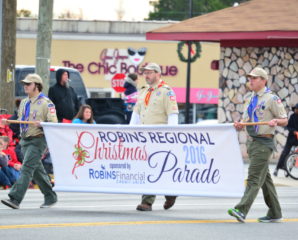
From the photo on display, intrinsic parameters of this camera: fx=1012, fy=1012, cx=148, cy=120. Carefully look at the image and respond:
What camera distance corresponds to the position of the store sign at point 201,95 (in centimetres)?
5138

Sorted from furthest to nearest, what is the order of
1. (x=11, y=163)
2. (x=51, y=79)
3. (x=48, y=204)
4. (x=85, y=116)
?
(x=51, y=79)
(x=85, y=116)
(x=11, y=163)
(x=48, y=204)

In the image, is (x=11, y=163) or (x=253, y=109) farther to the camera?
(x=11, y=163)

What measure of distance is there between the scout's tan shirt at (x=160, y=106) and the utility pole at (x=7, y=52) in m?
8.28

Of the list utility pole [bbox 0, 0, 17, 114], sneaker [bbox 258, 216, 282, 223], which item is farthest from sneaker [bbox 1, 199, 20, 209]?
utility pole [bbox 0, 0, 17, 114]

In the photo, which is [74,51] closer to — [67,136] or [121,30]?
[121,30]

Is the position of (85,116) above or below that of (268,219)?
above

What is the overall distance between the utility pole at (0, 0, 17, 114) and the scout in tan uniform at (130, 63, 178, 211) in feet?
26.9

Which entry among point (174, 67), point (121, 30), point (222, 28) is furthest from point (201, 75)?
point (222, 28)

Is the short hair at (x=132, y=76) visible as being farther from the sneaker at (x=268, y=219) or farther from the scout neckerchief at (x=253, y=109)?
the sneaker at (x=268, y=219)

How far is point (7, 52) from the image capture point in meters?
20.6

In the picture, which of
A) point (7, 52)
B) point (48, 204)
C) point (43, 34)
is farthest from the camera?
point (7, 52)

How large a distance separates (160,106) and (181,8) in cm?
8522

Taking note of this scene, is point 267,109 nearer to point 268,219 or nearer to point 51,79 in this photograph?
point 268,219

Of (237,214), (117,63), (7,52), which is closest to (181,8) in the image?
(117,63)
